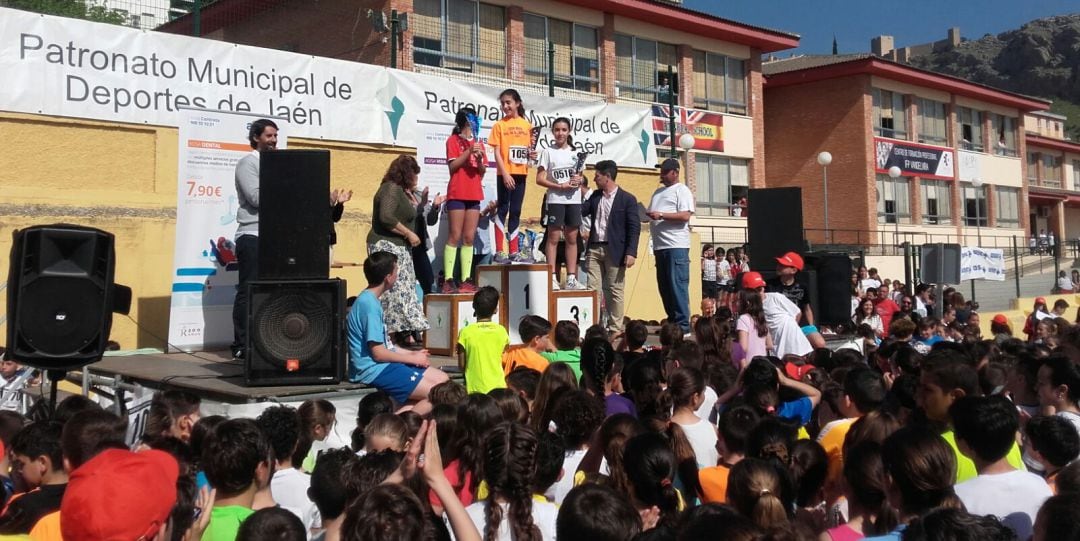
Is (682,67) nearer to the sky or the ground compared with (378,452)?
nearer to the sky

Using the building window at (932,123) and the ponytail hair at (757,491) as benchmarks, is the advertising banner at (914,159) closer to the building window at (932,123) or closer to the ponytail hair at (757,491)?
the building window at (932,123)

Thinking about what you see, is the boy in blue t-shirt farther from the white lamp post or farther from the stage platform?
the white lamp post

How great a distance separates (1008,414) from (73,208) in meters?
8.45

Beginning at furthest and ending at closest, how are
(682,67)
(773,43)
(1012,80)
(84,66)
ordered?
(1012,80), (773,43), (682,67), (84,66)

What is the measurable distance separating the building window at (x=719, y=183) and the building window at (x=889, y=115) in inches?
261

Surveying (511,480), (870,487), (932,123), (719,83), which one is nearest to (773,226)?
(870,487)

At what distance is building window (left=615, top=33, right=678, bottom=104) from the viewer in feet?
84.8

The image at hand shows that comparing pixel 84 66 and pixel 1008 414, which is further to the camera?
pixel 84 66

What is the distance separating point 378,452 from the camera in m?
3.56

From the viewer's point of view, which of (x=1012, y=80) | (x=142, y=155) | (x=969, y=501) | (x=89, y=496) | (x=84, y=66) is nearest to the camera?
(x=89, y=496)

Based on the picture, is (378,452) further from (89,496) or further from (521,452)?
(89,496)

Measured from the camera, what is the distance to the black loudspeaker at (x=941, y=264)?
1348 cm

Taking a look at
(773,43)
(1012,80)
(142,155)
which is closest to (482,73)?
(773,43)

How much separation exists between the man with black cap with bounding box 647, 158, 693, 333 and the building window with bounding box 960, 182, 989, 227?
30196 mm
